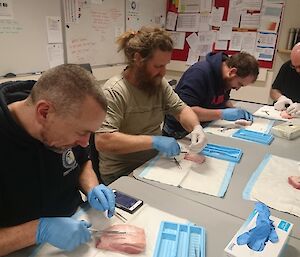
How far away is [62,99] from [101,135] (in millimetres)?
618

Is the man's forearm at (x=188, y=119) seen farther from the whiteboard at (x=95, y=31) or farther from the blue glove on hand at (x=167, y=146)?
the whiteboard at (x=95, y=31)

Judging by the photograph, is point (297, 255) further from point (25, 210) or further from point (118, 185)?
point (25, 210)

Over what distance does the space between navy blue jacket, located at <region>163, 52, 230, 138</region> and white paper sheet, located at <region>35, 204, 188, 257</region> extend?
991mm

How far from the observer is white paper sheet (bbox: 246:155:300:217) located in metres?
1.05

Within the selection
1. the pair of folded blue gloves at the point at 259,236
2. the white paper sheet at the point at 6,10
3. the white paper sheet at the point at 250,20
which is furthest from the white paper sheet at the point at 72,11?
the pair of folded blue gloves at the point at 259,236

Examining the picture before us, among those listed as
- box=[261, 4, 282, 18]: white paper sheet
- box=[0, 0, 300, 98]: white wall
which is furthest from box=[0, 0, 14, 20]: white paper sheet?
box=[261, 4, 282, 18]: white paper sheet

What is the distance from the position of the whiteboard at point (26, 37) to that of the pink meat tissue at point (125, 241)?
1.95 m

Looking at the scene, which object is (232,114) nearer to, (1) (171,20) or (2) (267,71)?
(2) (267,71)

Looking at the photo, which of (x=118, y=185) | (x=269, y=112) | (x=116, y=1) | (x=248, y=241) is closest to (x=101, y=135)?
(x=118, y=185)

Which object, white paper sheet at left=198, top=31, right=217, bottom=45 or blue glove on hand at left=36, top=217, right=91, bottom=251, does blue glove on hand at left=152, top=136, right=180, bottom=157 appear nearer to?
blue glove on hand at left=36, top=217, right=91, bottom=251

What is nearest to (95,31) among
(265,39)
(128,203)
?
(265,39)

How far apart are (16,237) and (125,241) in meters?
0.28

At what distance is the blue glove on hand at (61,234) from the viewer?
76 cm

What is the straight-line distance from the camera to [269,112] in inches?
88.6
